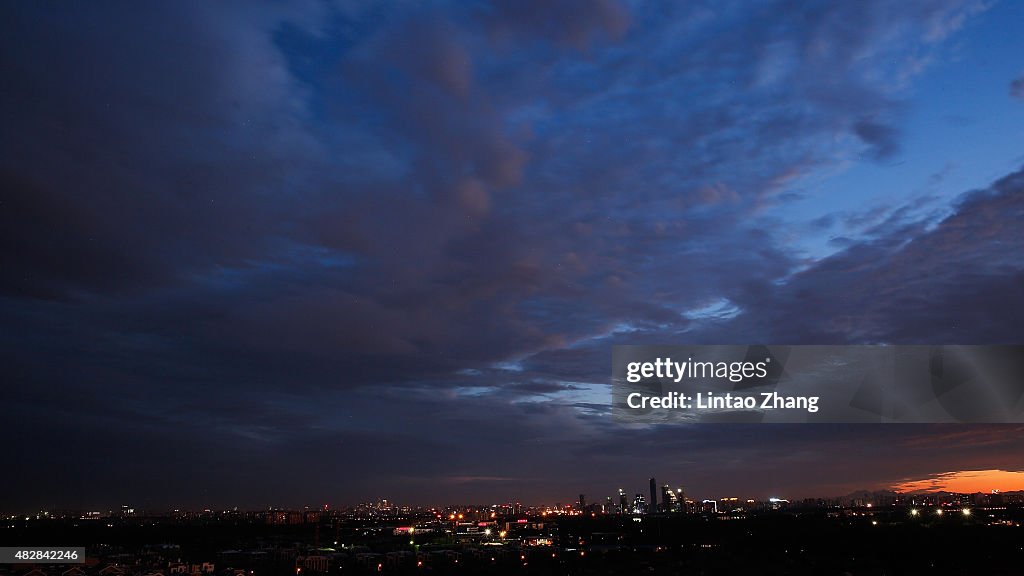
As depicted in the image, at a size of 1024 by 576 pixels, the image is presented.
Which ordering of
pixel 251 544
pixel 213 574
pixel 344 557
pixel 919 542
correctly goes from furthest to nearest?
1. pixel 251 544
2. pixel 919 542
3. pixel 344 557
4. pixel 213 574

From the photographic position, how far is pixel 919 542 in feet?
237

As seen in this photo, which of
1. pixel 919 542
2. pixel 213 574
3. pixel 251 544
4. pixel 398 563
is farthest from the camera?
pixel 251 544

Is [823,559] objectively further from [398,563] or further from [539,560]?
[398,563]

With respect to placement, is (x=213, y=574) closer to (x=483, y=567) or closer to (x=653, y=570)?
(x=483, y=567)

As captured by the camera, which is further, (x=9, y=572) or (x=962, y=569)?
(x=962, y=569)

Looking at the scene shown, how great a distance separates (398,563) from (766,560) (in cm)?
3089

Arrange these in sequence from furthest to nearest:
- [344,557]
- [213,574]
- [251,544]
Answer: [251,544] → [344,557] → [213,574]

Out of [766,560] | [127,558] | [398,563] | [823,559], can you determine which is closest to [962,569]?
[823,559]

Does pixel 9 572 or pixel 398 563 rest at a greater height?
pixel 9 572

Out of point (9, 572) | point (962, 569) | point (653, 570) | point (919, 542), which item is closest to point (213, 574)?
point (9, 572)

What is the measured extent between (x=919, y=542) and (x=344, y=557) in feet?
192

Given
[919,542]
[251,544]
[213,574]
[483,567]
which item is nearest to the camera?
[213,574]

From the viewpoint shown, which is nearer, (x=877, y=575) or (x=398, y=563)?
(x=877, y=575)

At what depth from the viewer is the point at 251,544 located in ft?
296
